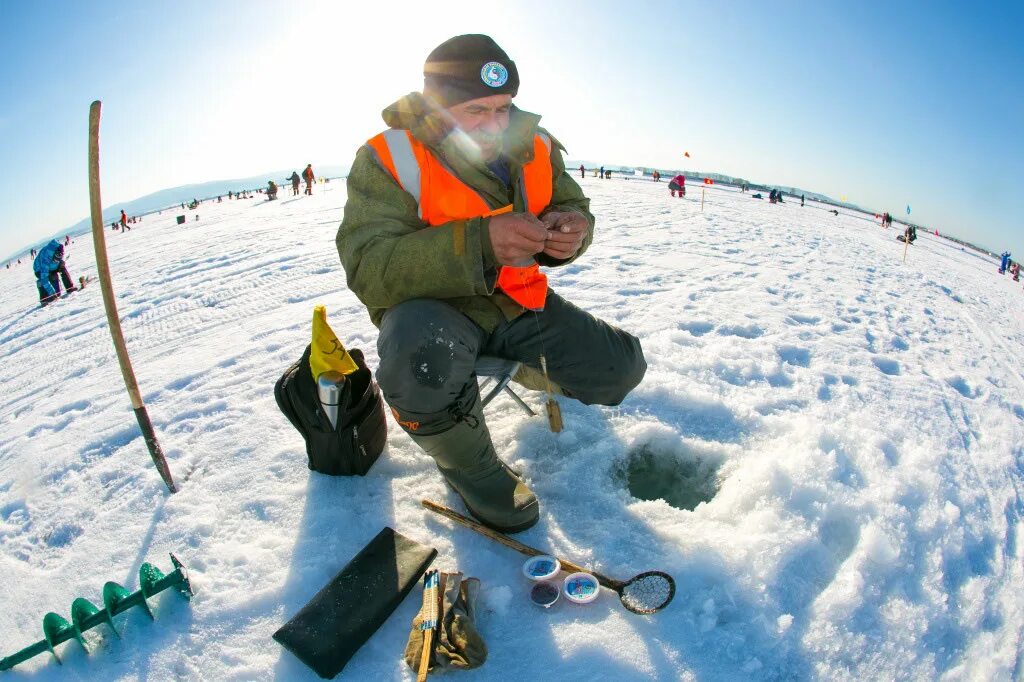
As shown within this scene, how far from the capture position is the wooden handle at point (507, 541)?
1682mm

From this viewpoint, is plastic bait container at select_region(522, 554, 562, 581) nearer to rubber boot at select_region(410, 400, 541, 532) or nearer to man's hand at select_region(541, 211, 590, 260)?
rubber boot at select_region(410, 400, 541, 532)

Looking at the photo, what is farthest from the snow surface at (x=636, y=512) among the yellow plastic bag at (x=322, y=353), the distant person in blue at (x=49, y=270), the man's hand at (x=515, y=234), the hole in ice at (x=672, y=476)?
the distant person in blue at (x=49, y=270)

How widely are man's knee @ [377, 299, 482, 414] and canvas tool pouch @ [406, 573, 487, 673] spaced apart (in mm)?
608

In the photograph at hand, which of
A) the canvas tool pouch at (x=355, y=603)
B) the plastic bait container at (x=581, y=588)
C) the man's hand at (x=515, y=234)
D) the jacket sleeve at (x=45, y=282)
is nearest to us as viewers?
the canvas tool pouch at (x=355, y=603)

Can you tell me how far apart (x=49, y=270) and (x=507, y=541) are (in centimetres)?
1217

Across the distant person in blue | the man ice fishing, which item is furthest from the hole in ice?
the distant person in blue

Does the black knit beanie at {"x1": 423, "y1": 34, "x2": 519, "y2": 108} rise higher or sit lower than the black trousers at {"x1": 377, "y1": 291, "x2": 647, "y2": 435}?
higher

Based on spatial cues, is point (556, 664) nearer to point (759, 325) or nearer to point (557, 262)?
point (557, 262)

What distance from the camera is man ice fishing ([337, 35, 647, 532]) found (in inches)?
73.5

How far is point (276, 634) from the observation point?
60.2 inches

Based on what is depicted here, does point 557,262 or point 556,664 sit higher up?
point 557,262

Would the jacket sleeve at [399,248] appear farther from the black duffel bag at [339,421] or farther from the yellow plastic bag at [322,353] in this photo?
the black duffel bag at [339,421]

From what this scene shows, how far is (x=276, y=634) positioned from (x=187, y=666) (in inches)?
11.0

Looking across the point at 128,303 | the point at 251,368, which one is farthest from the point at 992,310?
the point at 128,303
